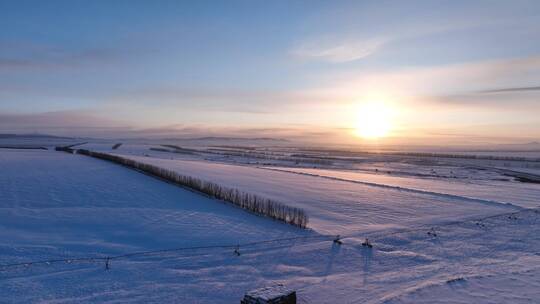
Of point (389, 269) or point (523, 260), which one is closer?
point (389, 269)

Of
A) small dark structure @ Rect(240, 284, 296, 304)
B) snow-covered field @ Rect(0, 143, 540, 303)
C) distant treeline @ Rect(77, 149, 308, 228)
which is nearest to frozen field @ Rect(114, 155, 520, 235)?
snow-covered field @ Rect(0, 143, 540, 303)

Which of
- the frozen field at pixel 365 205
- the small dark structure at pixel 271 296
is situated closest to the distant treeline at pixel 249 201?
the frozen field at pixel 365 205

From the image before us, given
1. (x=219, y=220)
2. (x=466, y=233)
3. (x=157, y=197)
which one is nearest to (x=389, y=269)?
(x=466, y=233)

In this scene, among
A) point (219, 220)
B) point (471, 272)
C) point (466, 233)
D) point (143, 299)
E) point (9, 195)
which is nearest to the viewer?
point (143, 299)

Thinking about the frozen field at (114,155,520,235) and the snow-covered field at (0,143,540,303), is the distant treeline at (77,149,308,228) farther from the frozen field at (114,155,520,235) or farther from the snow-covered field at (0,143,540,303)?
the frozen field at (114,155,520,235)

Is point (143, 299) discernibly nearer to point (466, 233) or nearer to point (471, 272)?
point (471, 272)

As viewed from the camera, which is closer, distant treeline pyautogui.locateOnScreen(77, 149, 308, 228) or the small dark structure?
the small dark structure

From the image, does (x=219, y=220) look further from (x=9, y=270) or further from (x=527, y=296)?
(x=527, y=296)

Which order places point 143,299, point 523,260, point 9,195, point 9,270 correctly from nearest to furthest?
1. point 143,299
2. point 9,270
3. point 523,260
4. point 9,195
